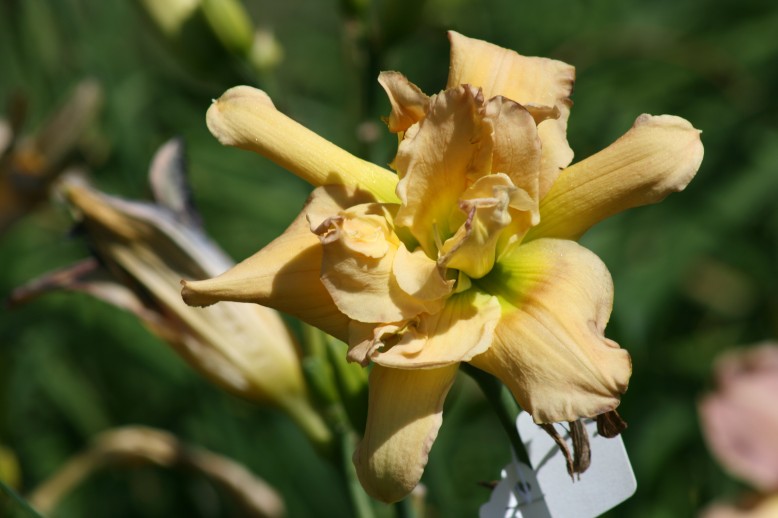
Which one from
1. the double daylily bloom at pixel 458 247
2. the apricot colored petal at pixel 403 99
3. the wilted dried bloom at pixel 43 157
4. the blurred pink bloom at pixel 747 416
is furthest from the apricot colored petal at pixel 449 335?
the wilted dried bloom at pixel 43 157

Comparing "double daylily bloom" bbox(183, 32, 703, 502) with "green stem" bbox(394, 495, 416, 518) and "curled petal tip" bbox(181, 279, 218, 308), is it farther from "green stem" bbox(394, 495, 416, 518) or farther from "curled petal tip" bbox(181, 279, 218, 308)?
"green stem" bbox(394, 495, 416, 518)

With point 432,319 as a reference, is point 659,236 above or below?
below

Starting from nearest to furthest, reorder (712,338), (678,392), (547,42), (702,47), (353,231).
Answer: (353,231) < (678,392) < (712,338) < (702,47) < (547,42)

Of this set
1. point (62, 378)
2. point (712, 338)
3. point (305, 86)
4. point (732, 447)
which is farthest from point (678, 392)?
point (305, 86)

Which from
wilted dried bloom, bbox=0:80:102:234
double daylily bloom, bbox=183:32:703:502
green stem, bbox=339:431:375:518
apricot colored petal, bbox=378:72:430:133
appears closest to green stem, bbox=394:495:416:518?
green stem, bbox=339:431:375:518

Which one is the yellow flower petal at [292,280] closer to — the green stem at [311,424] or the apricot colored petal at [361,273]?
the apricot colored petal at [361,273]

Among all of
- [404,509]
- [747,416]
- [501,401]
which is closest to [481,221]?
[501,401]

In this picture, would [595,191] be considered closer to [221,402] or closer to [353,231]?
[353,231]
